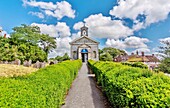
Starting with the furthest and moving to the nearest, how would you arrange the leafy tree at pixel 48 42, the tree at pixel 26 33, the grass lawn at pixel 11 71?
the leafy tree at pixel 48 42 → the tree at pixel 26 33 → the grass lawn at pixel 11 71

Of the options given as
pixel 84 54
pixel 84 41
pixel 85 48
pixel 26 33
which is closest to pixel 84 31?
pixel 84 41

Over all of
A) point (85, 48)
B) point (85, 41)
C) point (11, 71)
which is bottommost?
point (11, 71)

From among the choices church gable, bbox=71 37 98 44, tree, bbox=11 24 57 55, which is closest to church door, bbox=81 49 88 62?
church gable, bbox=71 37 98 44

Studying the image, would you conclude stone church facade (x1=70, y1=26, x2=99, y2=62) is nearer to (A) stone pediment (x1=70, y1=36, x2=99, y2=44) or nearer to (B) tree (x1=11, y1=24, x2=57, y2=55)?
(A) stone pediment (x1=70, y1=36, x2=99, y2=44)

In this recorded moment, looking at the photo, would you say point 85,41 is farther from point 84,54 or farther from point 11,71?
point 11,71

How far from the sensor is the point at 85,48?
2168 inches

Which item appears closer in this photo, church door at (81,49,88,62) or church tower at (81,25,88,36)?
church door at (81,49,88,62)

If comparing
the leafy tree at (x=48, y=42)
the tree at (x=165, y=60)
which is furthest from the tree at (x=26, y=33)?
the tree at (x=165, y=60)

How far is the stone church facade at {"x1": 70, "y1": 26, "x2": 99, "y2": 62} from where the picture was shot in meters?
54.9

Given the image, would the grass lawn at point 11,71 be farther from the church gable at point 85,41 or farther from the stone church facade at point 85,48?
the church gable at point 85,41

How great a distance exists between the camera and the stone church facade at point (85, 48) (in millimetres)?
54938

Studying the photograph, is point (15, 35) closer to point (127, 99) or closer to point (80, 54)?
point (80, 54)

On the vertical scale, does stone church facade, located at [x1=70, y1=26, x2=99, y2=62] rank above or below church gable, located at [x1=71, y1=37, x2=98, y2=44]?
below

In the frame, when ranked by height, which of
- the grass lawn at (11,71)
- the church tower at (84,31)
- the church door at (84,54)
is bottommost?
the grass lawn at (11,71)
